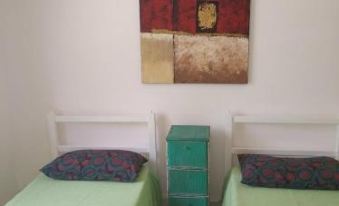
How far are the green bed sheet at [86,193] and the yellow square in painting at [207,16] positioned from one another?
1176mm

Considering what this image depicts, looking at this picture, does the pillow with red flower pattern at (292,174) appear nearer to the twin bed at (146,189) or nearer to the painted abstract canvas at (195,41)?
the twin bed at (146,189)

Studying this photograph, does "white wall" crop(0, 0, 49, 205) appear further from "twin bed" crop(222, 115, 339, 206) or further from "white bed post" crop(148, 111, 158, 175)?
"twin bed" crop(222, 115, 339, 206)

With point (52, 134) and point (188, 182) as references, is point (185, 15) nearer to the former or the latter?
point (188, 182)

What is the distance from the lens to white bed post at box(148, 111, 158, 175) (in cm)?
Answer: 273

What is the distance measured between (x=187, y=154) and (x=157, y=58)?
0.77 m

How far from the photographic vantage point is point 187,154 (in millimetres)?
2479

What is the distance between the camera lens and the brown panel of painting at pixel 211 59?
262cm

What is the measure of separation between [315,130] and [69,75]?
1990 mm

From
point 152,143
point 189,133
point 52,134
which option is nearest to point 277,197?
point 189,133

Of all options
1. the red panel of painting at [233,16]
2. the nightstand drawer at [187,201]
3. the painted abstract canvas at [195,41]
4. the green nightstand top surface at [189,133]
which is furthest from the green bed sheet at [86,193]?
the red panel of painting at [233,16]

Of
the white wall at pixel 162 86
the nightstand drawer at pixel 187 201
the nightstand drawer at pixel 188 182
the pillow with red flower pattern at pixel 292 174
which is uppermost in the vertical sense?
the white wall at pixel 162 86

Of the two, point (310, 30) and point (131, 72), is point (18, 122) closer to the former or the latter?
point (131, 72)

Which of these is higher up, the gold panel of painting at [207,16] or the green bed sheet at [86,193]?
the gold panel of painting at [207,16]

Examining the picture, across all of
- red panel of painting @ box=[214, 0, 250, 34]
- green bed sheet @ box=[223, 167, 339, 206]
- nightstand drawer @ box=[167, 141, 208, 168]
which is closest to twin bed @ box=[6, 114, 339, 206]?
green bed sheet @ box=[223, 167, 339, 206]
